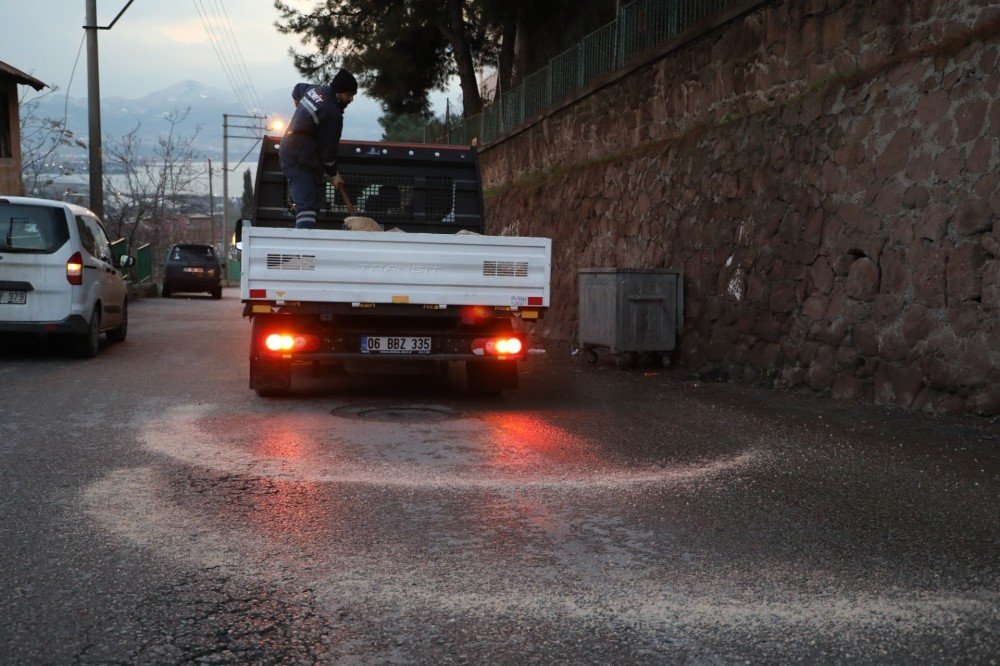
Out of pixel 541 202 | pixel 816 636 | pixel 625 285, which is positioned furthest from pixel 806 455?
pixel 541 202

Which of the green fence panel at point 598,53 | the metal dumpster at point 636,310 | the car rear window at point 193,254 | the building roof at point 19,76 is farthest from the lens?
the car rear window at point 193,254

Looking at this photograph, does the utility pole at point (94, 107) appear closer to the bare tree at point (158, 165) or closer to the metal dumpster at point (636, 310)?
the metal dumpster at point (636, 310)

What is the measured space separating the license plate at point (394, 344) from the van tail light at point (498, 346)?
0.44m

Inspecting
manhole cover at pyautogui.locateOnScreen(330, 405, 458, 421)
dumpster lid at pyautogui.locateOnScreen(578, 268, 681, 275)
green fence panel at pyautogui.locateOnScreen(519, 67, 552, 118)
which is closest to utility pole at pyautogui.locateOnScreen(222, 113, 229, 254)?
green fence panel at pyautogui.locateOnScreen(519, 67, 552, 118)

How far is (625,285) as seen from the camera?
11.5 metres

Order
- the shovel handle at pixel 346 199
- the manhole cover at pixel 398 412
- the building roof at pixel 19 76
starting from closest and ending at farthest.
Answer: the manhole cover at pixel 398 412 → the shovel handle at pixel 346 199 → the building roof at pixel 19 76

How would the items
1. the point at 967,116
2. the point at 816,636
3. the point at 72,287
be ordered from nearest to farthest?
1. the point at 816,636
2. the point at 967,116
3. the point at 72,287

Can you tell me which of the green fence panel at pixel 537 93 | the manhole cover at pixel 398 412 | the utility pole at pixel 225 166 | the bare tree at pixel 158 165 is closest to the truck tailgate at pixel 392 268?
the manhole cover at pixel 398 412

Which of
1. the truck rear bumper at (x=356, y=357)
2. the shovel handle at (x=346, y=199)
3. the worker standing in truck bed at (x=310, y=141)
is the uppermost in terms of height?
the worker standing in truck bed at (x=310, y=141)

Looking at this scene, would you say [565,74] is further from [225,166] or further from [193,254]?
[225,166]

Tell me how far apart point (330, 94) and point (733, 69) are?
200 inches

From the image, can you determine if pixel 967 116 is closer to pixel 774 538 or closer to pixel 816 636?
pixel 774 538

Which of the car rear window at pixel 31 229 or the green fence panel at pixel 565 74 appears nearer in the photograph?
the car rear window at pixel 31 229

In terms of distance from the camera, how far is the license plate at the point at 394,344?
8352 millimetres
